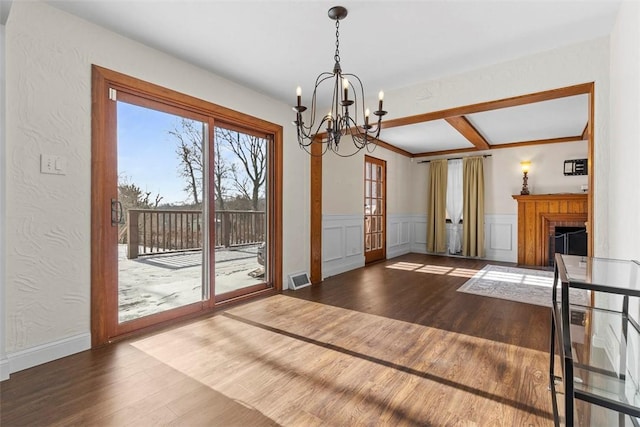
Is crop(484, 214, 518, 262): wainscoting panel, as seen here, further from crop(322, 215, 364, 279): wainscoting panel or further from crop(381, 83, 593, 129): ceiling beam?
crop(381, 83, 593, 129): ceiling beam

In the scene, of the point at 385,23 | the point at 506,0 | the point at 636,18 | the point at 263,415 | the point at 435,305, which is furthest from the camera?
the point at 435,305

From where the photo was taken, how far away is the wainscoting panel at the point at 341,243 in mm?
4883

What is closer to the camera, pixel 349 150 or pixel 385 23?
pixel 385 23

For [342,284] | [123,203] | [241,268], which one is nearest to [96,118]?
[123,203]

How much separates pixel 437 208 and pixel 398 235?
42.7 inches

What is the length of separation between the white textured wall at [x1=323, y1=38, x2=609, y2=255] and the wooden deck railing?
2.14 metres

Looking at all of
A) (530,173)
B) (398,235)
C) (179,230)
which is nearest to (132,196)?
(179,230)

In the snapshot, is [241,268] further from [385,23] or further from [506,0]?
[506,0]

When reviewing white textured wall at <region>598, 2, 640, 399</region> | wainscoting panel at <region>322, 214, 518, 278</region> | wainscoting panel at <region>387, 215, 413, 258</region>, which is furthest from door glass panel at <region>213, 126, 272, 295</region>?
wainscoting panel at <region>387, 215, 413, 258</region>

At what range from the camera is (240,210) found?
3.58 meters

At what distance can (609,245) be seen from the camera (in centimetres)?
239

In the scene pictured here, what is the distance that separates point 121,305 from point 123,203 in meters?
0.85

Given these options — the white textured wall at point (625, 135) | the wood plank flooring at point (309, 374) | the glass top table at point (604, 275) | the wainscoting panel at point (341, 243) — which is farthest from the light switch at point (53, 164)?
the white textured wall at point (625, 135)

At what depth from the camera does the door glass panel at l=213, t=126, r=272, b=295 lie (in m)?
3.36
